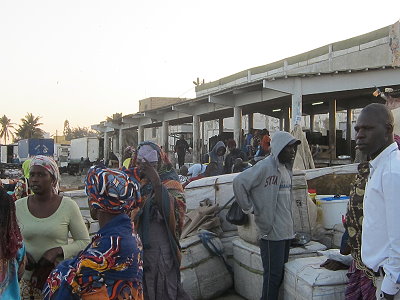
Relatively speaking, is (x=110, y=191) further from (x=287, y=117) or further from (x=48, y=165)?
(x=287, y=117)

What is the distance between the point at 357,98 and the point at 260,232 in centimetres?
1386

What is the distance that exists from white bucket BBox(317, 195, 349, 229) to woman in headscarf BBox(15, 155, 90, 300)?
3.61 m

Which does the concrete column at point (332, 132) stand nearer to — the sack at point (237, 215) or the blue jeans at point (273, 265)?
the sack at point (237, 215)

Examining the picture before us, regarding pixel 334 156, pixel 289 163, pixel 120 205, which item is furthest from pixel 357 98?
pixel 120 205

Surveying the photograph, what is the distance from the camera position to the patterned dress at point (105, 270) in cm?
196

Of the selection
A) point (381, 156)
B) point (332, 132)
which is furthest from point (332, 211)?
point (332, 132)

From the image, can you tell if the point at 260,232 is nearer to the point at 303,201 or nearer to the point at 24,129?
the point at 303,201

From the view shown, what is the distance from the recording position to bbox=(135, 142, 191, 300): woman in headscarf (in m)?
3.32

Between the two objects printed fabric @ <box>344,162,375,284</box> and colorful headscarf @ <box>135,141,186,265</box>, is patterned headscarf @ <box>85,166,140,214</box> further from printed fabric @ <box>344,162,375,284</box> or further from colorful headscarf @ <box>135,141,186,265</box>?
printed fabric @ <box>344,162,375,284</box>

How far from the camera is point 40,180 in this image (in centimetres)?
347

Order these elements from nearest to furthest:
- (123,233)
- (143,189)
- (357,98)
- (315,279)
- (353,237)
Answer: (123,233) → (353,237) → (143,189) → (315,279) → (357,98)

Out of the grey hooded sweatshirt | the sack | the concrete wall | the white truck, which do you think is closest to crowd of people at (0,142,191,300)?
the grey hooded sweatshirt

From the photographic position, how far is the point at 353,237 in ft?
9.61

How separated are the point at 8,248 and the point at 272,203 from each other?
2.48 metres
